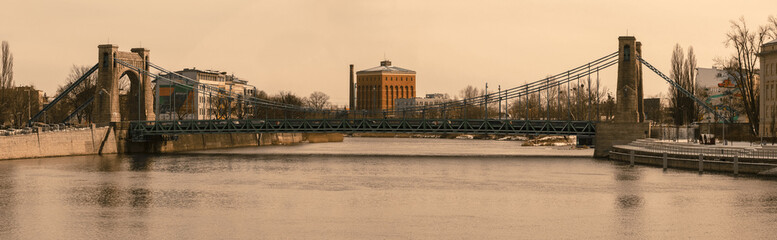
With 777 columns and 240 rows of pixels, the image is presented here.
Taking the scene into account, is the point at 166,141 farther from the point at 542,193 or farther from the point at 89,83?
the point at 542,193

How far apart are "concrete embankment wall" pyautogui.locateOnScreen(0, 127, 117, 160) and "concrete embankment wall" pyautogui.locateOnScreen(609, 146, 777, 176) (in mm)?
40182

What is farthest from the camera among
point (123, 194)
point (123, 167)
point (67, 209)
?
point (123, 167)

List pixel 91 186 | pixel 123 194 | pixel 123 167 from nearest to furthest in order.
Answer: pixel 123 194
pixel 91 186
pixel 123 167

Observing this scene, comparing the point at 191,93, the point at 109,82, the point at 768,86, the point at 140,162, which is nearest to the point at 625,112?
the point at 768,86

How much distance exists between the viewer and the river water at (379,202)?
29953mm

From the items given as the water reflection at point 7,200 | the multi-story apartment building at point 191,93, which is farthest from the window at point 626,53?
the multi-story apartment building at point 191,93

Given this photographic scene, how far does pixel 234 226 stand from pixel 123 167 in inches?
1346

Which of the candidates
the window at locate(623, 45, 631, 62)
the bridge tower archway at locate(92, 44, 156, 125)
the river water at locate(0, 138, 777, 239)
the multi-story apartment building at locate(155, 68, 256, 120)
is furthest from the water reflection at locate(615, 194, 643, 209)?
the multi-story apartment building at locate(155, 68, 256, 120)

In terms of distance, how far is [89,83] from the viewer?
10462cm

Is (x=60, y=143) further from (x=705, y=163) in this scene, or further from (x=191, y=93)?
(x=191, y=93)

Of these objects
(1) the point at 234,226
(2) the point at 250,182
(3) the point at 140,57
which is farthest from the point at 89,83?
(1) the point at 234,226

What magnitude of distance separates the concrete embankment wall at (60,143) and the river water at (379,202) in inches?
224

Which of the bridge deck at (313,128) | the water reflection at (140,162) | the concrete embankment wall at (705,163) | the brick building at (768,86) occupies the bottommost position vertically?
the water reflection at (140,162)

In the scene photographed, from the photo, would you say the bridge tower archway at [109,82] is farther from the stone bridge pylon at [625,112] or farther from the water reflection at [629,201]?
the water reflection at [629,201]
